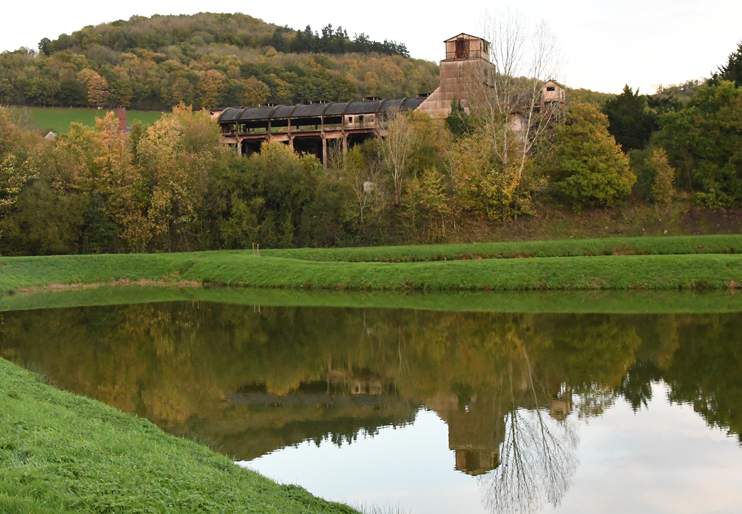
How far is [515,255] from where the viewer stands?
3750 cm

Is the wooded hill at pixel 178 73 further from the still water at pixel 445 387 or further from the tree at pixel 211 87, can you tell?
the still water at pixel 445 387

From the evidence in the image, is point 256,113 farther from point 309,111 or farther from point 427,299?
point 427,299

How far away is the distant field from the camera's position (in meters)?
84.7

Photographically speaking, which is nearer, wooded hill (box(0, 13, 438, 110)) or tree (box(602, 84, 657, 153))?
tree (box(602, 84, 657, 153))

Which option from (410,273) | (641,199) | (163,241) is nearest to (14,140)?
(163,241)

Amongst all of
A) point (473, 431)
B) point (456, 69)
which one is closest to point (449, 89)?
point (456, 69)

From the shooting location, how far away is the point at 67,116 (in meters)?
89.3

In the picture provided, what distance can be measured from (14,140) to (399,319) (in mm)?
33698

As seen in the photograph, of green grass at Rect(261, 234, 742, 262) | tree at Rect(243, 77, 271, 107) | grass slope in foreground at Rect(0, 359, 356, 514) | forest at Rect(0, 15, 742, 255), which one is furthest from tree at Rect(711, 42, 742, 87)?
tree at Rect(243, 77, 271, 107)

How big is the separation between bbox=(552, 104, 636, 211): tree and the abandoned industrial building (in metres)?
7.25

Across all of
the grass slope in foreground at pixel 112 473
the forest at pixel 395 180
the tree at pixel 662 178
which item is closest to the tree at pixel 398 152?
the forest at pixel 395 180

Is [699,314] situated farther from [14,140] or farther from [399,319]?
[14,140]

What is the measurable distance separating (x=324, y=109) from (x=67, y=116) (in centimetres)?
4385

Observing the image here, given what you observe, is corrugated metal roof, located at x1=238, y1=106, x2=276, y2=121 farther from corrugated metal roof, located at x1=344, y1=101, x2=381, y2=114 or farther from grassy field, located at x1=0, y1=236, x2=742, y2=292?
grassy field, located at x1=0, y1=236, x2=742, y2=292
